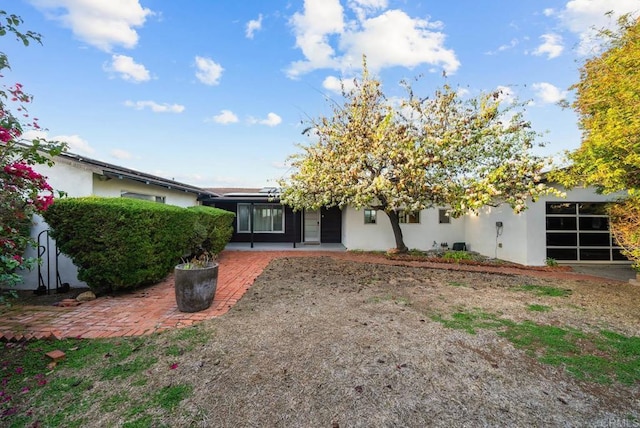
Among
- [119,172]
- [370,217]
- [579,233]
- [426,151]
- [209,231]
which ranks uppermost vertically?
[426,151]

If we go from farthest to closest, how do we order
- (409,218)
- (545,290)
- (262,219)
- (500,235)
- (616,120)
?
1. (262,219)
2. (409,218)
3. (500,235)
4. (545,290)
5. (616,120)

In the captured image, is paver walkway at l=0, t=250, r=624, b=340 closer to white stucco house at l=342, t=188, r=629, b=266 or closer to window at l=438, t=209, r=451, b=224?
white stucco house at l=342, t=188, r=629, b=266

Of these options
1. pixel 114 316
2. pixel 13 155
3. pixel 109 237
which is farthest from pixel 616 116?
pixel 109 237

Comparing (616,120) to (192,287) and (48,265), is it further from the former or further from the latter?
(48,265)

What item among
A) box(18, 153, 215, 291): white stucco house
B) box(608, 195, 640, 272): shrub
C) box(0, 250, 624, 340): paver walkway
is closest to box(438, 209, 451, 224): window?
box(608, 195, 640, 272): shrub

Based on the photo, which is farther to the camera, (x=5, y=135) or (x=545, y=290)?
(x=545, y=290)

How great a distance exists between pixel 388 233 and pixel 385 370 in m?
10.8

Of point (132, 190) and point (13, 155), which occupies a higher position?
point (132, 190)

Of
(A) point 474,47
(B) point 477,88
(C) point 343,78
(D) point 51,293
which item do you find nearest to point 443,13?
(A) point 474,47

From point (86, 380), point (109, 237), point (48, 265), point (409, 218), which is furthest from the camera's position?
point (409, 218)

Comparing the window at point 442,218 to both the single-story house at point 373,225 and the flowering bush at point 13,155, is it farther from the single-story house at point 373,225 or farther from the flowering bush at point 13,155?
the flowering bush at point 13,155

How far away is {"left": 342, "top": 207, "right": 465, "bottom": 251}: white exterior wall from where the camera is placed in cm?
1330

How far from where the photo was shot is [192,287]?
4.51 meters

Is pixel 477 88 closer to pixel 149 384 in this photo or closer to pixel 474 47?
pixel 474 47
